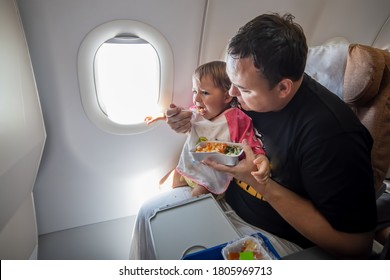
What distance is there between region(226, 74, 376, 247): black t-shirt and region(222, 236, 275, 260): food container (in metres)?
0.26

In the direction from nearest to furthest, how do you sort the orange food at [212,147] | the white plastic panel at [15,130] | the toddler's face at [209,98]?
1. the white plastic panel at [15,130]
2. the orange food at [212,147]
3. the toddler's face at [209,98]

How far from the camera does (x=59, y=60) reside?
4.02 feet

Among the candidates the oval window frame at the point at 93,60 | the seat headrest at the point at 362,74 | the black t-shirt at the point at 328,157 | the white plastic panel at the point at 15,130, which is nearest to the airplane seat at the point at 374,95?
the seat headrest at the point at 362,74

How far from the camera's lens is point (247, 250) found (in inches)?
35.8

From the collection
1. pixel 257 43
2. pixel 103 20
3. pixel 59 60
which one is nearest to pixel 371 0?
pixel 257 43

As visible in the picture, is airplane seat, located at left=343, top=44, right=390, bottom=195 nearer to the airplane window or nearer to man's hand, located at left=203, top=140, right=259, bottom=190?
man's hand, located at left=203, top=140, right=259, bottom=190

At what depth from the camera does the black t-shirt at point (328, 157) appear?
81cm

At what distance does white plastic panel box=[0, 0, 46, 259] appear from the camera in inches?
37.5

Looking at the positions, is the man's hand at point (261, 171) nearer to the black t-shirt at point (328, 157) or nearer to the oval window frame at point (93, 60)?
the black t-shirt at point (328, 157)

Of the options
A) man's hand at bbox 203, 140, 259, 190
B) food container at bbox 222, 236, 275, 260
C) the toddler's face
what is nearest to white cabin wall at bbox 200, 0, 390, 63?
the toddler's face

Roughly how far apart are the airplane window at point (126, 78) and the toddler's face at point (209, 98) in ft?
0.95

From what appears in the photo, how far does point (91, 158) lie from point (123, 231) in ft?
2.14

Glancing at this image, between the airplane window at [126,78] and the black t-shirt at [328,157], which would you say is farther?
the airplane window at [126,78]
